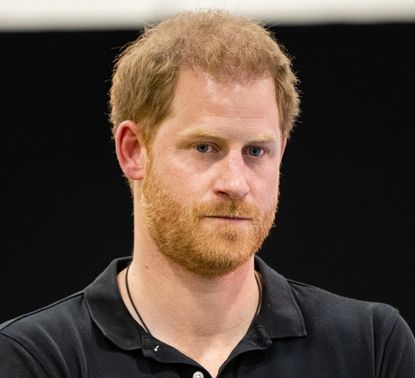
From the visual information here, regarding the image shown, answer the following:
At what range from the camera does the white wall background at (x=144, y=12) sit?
3.68 metres

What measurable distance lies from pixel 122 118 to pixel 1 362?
0.60 m

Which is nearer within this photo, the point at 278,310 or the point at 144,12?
the point at 278,310

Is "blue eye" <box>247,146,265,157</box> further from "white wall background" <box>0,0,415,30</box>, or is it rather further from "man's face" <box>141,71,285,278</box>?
"white wall background" <box>0,0,415,30</box>

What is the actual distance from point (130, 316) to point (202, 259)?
21cm

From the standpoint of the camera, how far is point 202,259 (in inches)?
94.4

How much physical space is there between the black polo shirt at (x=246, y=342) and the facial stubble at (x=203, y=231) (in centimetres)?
17

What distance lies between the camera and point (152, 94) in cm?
248

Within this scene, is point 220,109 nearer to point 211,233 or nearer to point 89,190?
point 211,233

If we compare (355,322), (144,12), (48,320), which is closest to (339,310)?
(355,322)

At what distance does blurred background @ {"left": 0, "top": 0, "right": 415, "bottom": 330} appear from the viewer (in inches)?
145

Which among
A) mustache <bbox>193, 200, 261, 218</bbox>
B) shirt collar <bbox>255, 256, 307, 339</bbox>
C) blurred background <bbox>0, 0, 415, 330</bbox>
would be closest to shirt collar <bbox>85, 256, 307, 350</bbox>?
shirt collar <bbox>255, 256, 307, 339</bbox>

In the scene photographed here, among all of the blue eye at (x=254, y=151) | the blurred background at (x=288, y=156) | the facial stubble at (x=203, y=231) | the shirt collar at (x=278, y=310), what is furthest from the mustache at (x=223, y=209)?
the blurred background at (x=288, y=156)

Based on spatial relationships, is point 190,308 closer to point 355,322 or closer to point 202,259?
point 202,259

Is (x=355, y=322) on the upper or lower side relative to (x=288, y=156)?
lower
